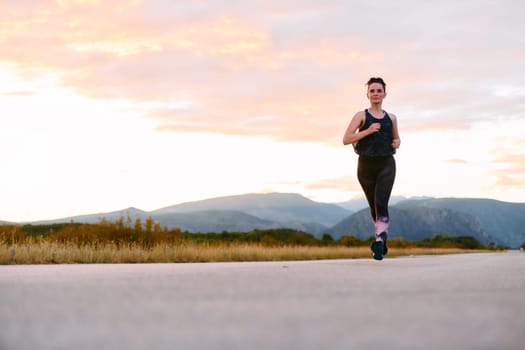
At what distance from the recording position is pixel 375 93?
31.6 feet

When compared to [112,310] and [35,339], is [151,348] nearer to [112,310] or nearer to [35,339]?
[35,339]

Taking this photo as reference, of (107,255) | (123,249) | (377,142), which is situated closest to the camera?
(377,142)

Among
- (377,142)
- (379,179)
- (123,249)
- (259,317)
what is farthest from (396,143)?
(259,317)

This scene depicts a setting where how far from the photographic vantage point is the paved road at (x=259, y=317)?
72.0 inches

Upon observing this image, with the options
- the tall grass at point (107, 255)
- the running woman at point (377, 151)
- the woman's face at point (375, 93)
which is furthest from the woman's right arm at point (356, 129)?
the tall grass at point (107, 255)

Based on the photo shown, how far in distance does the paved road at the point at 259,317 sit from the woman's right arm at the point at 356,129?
212 inches

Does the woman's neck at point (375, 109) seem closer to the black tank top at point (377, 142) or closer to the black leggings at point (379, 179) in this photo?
the black tank top at point (377, 142)

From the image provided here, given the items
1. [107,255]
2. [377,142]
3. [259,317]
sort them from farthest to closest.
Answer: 1. [107,255]
2. [377,142]
3. [259,317]

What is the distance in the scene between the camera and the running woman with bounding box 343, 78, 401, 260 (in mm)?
9422

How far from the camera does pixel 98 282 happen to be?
4055 mm

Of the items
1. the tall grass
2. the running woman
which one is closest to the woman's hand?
the running woman

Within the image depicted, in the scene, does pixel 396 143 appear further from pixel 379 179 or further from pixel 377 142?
pixel 379 179

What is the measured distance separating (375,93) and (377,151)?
2.59ft

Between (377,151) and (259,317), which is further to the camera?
(377,151)
